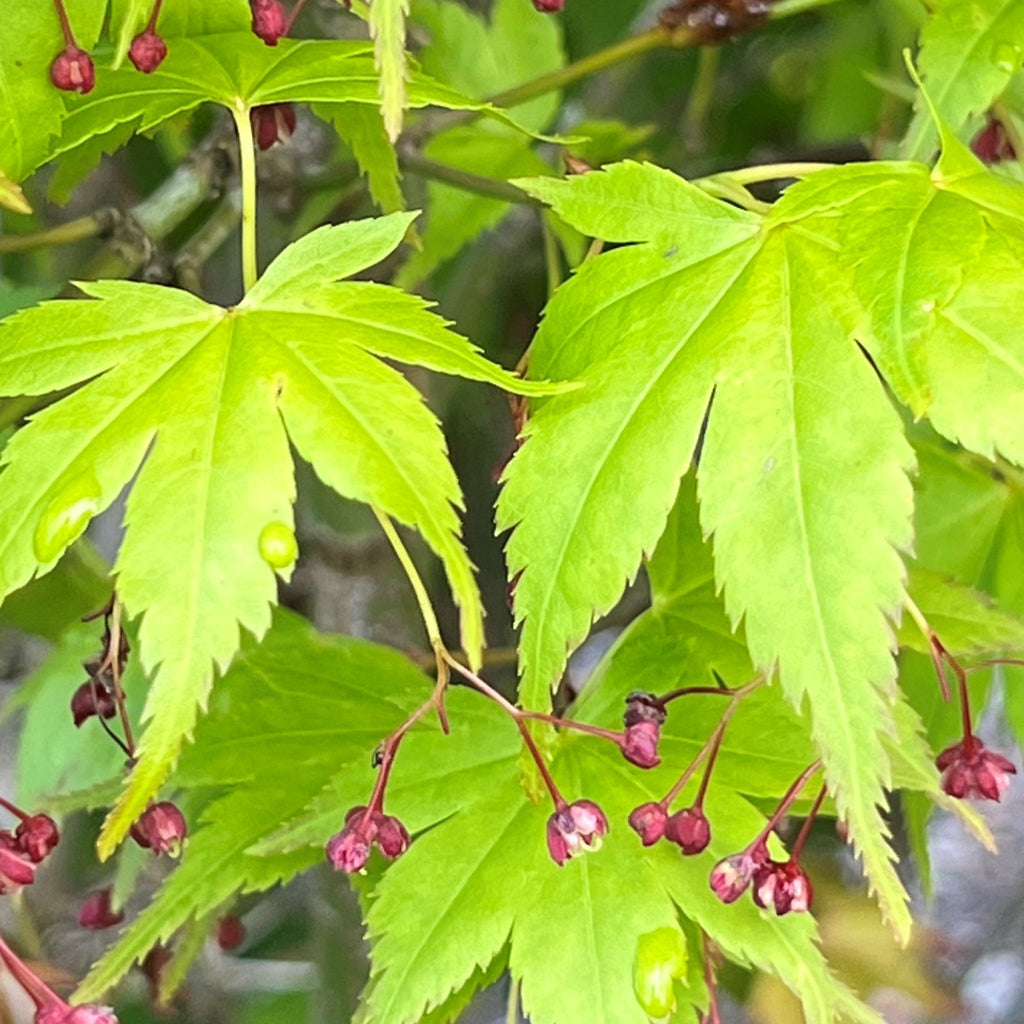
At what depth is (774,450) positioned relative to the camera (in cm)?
40

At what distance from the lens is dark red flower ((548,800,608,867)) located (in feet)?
1.36

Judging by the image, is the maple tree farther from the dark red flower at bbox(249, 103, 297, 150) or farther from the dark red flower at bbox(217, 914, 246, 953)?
the dark red flower at bbox(217, 914, 246, 953)

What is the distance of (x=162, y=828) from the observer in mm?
454

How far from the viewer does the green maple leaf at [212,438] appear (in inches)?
14.1

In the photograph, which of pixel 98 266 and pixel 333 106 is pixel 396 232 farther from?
pixel 98 266

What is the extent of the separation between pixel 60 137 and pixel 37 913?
800 millimetres

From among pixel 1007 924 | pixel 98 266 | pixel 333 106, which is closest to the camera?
pixel 333 106

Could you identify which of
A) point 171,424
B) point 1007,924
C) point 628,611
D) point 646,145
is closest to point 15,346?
point 171,424

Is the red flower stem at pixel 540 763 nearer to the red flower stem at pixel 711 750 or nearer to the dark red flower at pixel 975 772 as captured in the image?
the red flower stem at pixel 711 750

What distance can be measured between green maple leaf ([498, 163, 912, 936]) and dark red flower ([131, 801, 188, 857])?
15 centimetres

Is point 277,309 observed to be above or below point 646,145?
above

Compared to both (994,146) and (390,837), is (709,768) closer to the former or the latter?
(390,837)

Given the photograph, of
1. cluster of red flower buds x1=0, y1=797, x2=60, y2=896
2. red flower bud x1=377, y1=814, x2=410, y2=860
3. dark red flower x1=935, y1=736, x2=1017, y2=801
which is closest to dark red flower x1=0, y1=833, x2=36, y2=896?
cluster of red flower buds x1=0, y1=797, x2=60, y2=896

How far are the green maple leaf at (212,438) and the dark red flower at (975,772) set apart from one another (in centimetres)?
20
